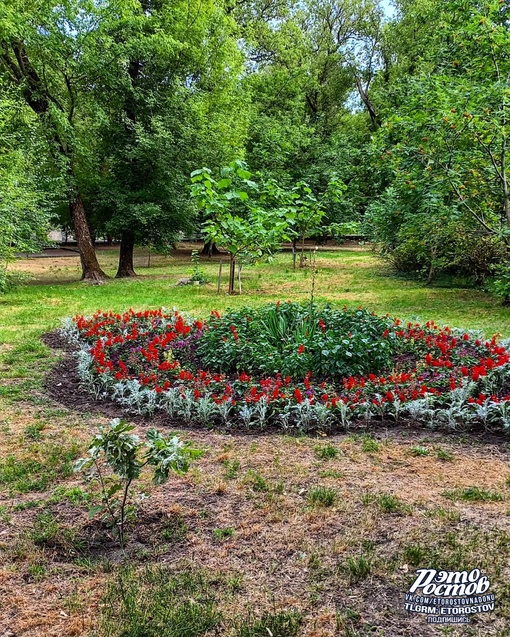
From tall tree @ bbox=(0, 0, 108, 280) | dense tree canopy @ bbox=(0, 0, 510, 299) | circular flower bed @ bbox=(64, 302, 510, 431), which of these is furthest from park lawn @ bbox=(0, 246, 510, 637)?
tall tree @ bbox=(0, 0, 108, 280)

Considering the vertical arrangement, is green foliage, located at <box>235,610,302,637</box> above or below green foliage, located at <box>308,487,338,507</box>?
below

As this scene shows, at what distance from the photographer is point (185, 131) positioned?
42.4 ft

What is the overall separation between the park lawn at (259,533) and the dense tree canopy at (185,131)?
217 inches

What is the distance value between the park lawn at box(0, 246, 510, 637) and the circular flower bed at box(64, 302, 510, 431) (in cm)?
24

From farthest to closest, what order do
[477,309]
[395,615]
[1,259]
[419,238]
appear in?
[419,238] → [1,259] → [477,309] → [395,615]

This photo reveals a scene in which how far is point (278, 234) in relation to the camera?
980 centimetres

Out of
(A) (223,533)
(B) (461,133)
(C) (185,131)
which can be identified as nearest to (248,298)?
(B) (461,133)

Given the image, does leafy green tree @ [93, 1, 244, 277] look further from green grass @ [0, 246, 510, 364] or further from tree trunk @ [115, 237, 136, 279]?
green grass @ [0, 246, 510, 364]

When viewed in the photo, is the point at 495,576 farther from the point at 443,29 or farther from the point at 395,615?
the point at 443,29

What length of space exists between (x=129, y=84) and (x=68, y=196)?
326cm

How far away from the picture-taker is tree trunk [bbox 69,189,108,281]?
530 inches

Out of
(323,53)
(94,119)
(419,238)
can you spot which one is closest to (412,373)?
(419,238)

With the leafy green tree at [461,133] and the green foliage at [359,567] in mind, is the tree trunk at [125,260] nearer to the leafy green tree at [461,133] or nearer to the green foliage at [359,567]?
the leafy green tree at [461,133]
